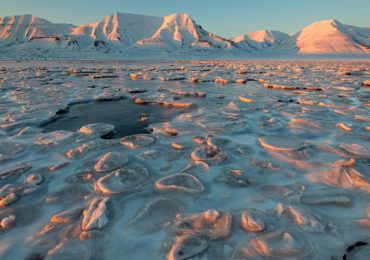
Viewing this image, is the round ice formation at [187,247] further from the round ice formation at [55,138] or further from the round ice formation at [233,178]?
the round ice formation at [55,138]

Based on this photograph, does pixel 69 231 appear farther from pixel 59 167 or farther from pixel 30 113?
pixel 30 113

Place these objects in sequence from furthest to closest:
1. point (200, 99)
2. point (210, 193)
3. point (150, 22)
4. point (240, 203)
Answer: point (150, 22), point (200, 99), point (210, 193), point (240, 203)

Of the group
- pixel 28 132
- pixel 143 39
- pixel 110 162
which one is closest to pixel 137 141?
pixel 110 162


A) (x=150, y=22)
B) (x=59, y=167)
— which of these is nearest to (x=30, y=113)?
(x=59, y=167)

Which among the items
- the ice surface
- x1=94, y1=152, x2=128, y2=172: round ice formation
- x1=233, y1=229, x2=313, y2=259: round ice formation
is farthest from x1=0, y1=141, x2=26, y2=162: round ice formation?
x1=233, y1=229, x2=313, y2=259: round ice formation

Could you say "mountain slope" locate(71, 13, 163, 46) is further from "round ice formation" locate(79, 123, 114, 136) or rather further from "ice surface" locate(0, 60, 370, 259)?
"ice surface" locate(0, 60, 370, 259)

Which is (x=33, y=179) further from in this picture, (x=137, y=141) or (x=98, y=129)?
(x=98, y=129)
